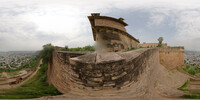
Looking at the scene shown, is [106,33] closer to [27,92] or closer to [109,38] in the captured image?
[109,38]

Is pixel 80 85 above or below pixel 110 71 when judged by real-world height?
below

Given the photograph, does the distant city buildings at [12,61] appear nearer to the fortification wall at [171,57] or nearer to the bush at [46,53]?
the bush at [46,53]

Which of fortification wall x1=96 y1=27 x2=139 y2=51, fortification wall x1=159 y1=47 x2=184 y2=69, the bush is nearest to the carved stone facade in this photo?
fortification wall x1=96 y1=27 x2=139 y2=51

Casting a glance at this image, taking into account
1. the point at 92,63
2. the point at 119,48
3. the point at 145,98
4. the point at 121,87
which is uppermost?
the point at 119,48

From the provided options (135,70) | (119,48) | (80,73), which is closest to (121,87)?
(135,70)

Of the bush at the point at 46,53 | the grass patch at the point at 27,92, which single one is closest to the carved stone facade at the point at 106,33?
the grass patch at the point at 27,92

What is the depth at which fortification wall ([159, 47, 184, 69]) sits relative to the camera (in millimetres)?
11383

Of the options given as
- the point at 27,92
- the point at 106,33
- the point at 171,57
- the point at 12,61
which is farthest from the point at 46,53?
the point at 12,61

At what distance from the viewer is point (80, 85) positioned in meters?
2.89

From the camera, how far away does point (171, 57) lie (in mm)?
12102

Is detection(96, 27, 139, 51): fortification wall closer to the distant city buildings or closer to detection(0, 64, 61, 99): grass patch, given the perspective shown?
detection(0, 64, 61, 99): grass patch

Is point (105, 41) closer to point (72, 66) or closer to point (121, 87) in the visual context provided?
point (72, 66)

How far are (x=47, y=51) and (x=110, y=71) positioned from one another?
9595mm

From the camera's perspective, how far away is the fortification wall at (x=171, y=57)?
1138 cm
